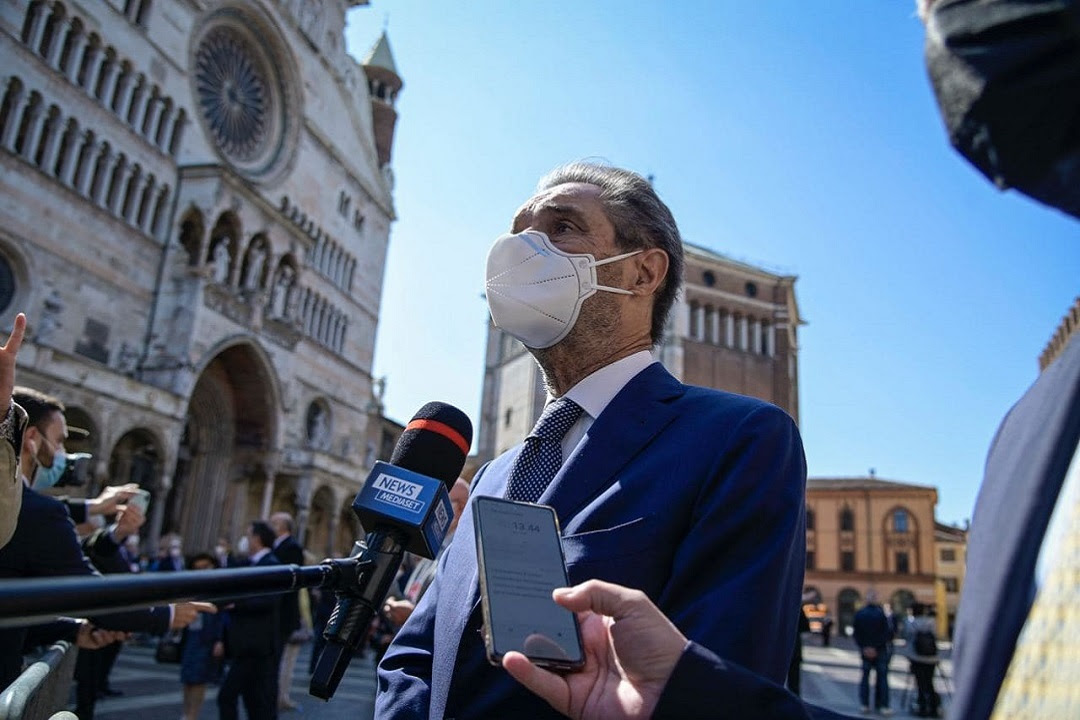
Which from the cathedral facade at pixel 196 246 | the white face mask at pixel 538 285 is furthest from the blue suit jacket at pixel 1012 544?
the cathedral facade at pixel 196 246

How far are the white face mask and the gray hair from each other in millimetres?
68

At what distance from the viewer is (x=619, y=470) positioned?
5.35 feet

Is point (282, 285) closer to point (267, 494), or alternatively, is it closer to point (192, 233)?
point (192, 233)

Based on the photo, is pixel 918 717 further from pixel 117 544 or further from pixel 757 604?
pixel 757 604

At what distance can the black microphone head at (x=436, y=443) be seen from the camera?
2127 mm

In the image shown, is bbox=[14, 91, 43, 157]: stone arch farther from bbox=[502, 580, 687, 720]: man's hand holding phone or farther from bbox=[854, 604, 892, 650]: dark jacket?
bbox=[502, 580, 687, 720]: man's hand holding phone

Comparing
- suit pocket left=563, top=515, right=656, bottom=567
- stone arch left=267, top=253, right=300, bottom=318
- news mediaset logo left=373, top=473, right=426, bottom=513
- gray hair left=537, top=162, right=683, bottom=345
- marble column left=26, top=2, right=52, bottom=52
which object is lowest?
suit pocket left=563, top=515, right=656, bottom=567

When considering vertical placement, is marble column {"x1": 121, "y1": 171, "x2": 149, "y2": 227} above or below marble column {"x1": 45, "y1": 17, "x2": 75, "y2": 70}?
below

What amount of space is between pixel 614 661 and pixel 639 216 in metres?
1.43

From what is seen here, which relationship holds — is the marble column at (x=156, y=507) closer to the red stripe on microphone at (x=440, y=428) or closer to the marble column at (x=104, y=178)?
the marble column at (x=104, y=178)

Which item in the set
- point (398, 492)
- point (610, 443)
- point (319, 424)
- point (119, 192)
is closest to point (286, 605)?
point (398, 492)

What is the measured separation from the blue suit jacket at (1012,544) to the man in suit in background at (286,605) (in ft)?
19.7

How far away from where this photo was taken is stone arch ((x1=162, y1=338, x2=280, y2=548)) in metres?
21.8

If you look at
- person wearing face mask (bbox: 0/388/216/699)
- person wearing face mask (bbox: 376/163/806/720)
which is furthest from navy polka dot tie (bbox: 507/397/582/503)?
person wearing face mask (bbox: 0/388/216/699)
